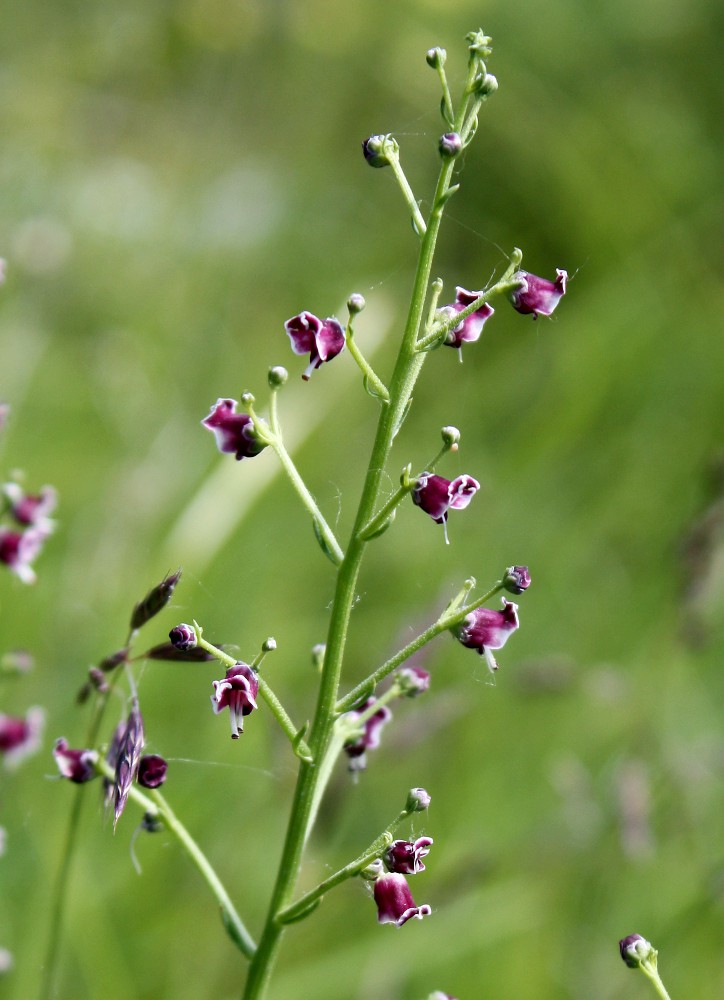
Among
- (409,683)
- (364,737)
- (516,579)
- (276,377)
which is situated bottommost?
(364,737)

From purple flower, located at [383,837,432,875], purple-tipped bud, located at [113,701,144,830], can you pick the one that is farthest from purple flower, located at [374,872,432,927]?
purple-tipped bud, located at [113,701,144,830]

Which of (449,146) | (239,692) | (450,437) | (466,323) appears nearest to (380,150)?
(449,146)

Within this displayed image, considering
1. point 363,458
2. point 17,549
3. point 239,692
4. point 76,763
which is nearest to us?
point 239,692

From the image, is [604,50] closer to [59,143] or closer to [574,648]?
[59,143]

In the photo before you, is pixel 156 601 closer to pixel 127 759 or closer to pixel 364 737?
pixel 127 759

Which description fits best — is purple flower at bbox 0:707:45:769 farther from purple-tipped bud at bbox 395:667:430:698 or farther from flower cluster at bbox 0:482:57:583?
purple-tipped bud at bbox 395:667:430:698
